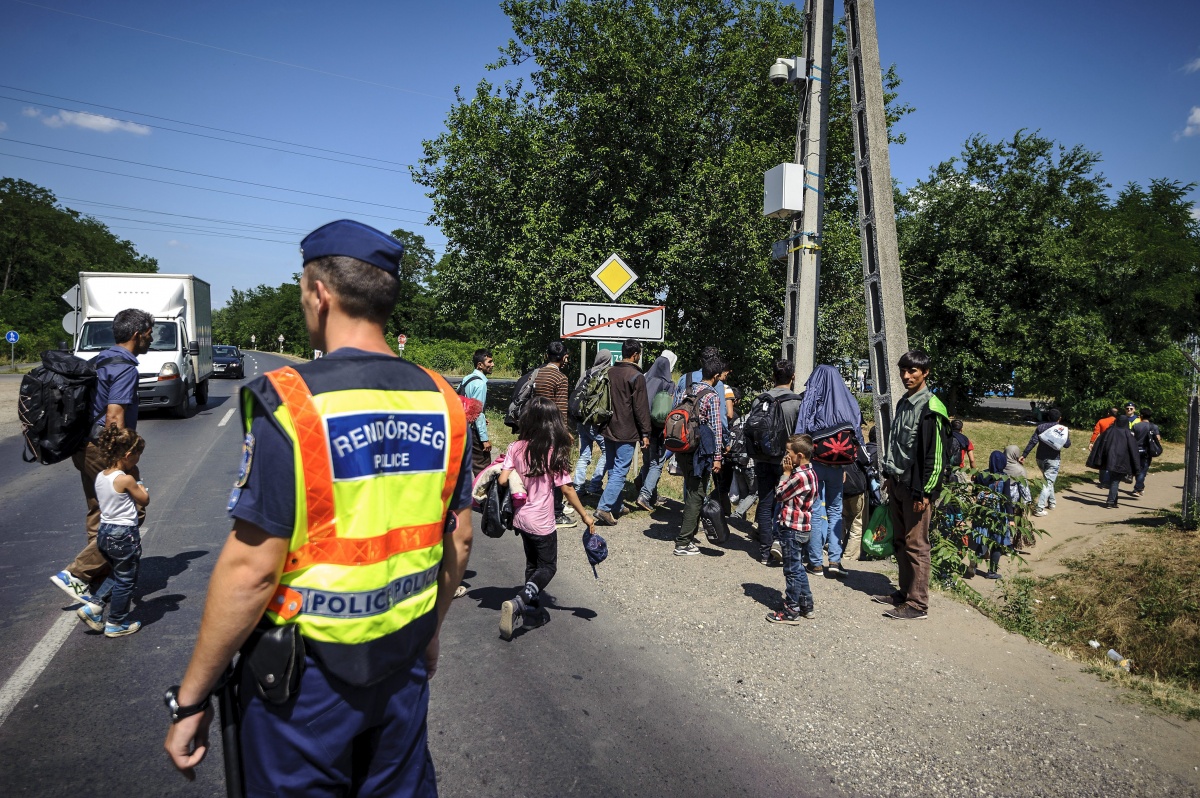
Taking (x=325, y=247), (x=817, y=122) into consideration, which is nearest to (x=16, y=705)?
(x=325, y=247)

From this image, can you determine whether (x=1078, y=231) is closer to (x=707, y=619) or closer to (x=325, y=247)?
(x=707, y=619)

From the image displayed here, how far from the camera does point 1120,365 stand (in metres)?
27.2

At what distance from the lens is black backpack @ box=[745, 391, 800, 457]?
676 cm

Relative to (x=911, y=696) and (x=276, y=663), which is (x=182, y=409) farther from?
(x=276, y=663)

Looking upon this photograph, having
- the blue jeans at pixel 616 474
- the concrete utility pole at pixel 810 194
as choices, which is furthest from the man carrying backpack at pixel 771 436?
the blue jeans at pixel 616 474

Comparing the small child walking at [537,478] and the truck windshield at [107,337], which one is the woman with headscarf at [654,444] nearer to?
the small child walking at [537,478]

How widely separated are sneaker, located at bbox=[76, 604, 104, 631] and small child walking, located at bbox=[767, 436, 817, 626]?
4.64 m

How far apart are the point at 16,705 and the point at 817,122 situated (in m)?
8.59

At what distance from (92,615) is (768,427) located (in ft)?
18.2

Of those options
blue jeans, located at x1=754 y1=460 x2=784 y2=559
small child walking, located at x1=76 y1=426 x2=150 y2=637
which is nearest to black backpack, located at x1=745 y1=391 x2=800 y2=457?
blue jeans, located at x1=754 y1=460 x2=784 y2=559

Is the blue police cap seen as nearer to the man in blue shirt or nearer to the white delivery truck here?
the man in blue shirt

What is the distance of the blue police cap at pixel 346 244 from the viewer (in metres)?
1.81

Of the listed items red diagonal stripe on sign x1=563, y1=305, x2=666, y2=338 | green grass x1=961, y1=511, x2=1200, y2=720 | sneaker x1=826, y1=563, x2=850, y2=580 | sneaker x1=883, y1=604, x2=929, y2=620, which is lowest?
green grass x1=961, y1=511, x2=1200, y2=720

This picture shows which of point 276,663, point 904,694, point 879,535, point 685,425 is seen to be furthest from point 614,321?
point 276,663
